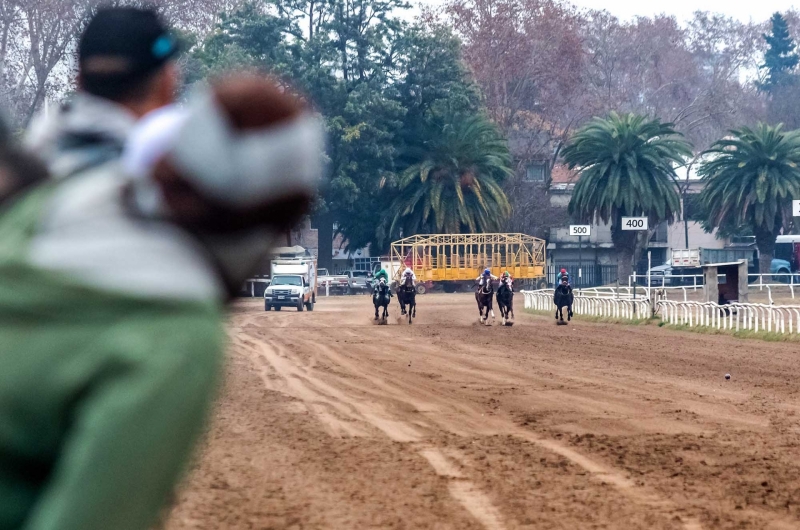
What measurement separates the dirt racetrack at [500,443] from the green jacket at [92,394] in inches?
27.6

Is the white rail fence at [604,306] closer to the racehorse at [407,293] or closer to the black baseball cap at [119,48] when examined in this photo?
the racehorse at [407,293]

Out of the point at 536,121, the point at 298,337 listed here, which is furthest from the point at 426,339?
the point at 536,121

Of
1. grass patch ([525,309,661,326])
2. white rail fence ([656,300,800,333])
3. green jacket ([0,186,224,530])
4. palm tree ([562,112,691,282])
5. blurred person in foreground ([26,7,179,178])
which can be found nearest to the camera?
green jacket ([0,186,224,530])

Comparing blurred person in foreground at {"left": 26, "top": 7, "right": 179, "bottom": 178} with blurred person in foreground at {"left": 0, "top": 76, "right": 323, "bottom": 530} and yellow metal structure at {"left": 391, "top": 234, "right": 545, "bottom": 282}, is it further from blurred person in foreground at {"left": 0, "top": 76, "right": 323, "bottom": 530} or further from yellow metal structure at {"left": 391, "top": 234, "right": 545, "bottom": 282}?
yellow metal structure at {"left": 391, "top": 234, "right": 545, "bottom": 282}

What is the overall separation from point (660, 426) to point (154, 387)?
10.4 metres

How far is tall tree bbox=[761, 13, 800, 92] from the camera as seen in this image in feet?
308

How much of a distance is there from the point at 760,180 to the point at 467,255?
53.5 ft

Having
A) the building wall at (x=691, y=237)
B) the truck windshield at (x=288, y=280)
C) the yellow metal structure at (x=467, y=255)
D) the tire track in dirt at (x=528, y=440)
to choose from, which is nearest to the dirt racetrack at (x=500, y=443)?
the tire track in dirt at (x=528, y=440)

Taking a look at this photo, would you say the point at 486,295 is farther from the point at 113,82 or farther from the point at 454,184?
the point at 454,184

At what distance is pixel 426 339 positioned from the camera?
25406 mm

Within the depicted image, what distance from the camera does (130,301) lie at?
1396mm

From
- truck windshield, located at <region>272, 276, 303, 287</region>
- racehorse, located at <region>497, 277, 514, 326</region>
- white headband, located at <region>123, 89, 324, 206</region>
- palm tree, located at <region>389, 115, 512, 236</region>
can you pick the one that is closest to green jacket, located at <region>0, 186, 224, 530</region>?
white headband, located at <region>123, 89, 324, 206</region>

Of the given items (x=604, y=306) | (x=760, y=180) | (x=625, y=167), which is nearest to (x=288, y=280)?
(x=604, y=306)

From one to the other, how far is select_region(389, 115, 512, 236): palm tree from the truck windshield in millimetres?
19411
